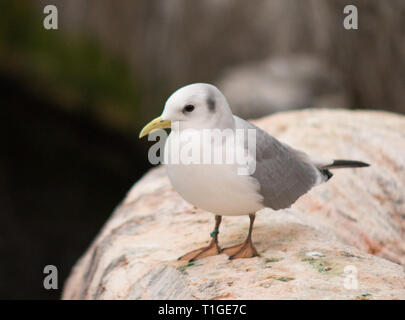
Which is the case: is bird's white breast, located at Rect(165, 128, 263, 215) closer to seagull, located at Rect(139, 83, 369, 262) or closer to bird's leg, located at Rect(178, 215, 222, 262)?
seagull, located at Rect(139, 83, 369, 262)

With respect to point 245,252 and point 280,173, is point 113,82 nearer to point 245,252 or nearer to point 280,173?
point 280,173

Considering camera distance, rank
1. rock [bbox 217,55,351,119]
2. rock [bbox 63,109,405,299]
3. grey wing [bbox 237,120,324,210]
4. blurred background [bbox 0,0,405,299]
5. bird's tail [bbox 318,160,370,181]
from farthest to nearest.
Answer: rock [bbox 217,55,351,119], blurred background [bbox 0,0,405,299], bird's tail [bbox 318,160,370,181], grey wing [bbox 237,120,324,210], rock [bbox 63,109,405,299]

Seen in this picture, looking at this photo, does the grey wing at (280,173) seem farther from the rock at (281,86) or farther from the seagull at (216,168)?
the rock at (281,86)

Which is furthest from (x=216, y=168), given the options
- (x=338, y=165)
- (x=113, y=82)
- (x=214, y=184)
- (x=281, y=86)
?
(x=113, y=82)

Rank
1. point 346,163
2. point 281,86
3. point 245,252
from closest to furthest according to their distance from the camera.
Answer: point 245,252 → point 346,163 → point 281,86

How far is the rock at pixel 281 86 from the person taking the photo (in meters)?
6.27

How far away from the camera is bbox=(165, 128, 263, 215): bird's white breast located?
7.02 feet

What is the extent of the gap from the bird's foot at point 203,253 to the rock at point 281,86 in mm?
3927

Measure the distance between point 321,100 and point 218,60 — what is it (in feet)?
4.17

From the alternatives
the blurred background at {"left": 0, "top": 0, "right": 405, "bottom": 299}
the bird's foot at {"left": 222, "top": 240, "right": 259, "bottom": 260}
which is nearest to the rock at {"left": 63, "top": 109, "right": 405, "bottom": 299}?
the bird's foot at {"left": 222, "top": 240, "right": 259, "bottom": 260}

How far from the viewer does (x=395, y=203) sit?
124 inches

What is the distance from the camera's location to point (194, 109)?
2.16 m

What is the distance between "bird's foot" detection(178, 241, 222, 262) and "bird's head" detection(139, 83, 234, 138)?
50 centimetres

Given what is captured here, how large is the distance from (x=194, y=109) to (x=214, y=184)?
0.92 feet
